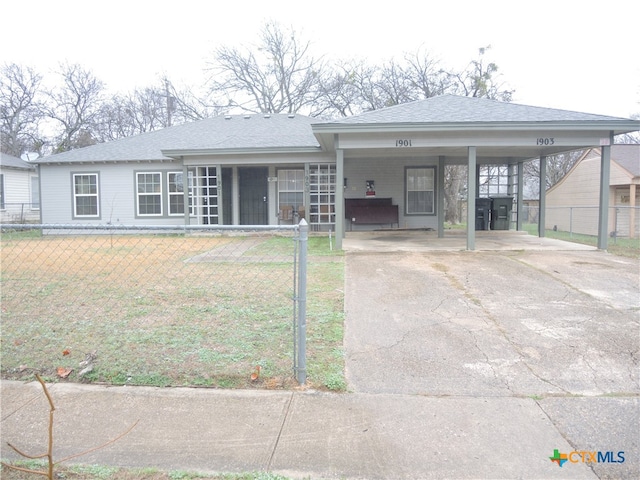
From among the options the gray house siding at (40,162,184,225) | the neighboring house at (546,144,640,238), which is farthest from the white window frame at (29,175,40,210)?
the neighboring house at (546,144,640,238)

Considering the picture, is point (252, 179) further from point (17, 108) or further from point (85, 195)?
point (17, 108)

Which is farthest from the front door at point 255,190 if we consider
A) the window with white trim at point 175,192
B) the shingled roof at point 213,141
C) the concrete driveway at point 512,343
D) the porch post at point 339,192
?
the concrete driveway at point 512,343

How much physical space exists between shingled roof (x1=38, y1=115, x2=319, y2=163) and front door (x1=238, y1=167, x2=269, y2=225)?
1202mm

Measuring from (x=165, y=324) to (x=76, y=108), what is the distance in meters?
34.8

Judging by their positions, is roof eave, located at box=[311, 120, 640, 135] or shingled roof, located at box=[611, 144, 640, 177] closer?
roof eave, located at box=[311, 120, 640, 135]

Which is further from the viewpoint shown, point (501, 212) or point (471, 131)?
point (501, 212)

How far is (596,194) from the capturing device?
68.1 ft

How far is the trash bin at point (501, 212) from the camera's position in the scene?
15191 millimetres

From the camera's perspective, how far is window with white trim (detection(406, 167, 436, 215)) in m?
15.8

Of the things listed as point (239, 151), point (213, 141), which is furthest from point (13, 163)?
point (239, 151)

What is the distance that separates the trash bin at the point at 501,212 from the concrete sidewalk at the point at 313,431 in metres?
12.8

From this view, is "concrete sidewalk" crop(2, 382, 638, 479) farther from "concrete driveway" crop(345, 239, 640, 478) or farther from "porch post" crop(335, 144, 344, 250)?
"porch post" crop(335, 144, 344, 250)

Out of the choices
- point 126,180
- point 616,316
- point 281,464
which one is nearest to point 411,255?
point 616,316

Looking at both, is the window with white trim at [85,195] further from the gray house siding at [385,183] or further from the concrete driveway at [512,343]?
the concrete driveway at [512,343]
